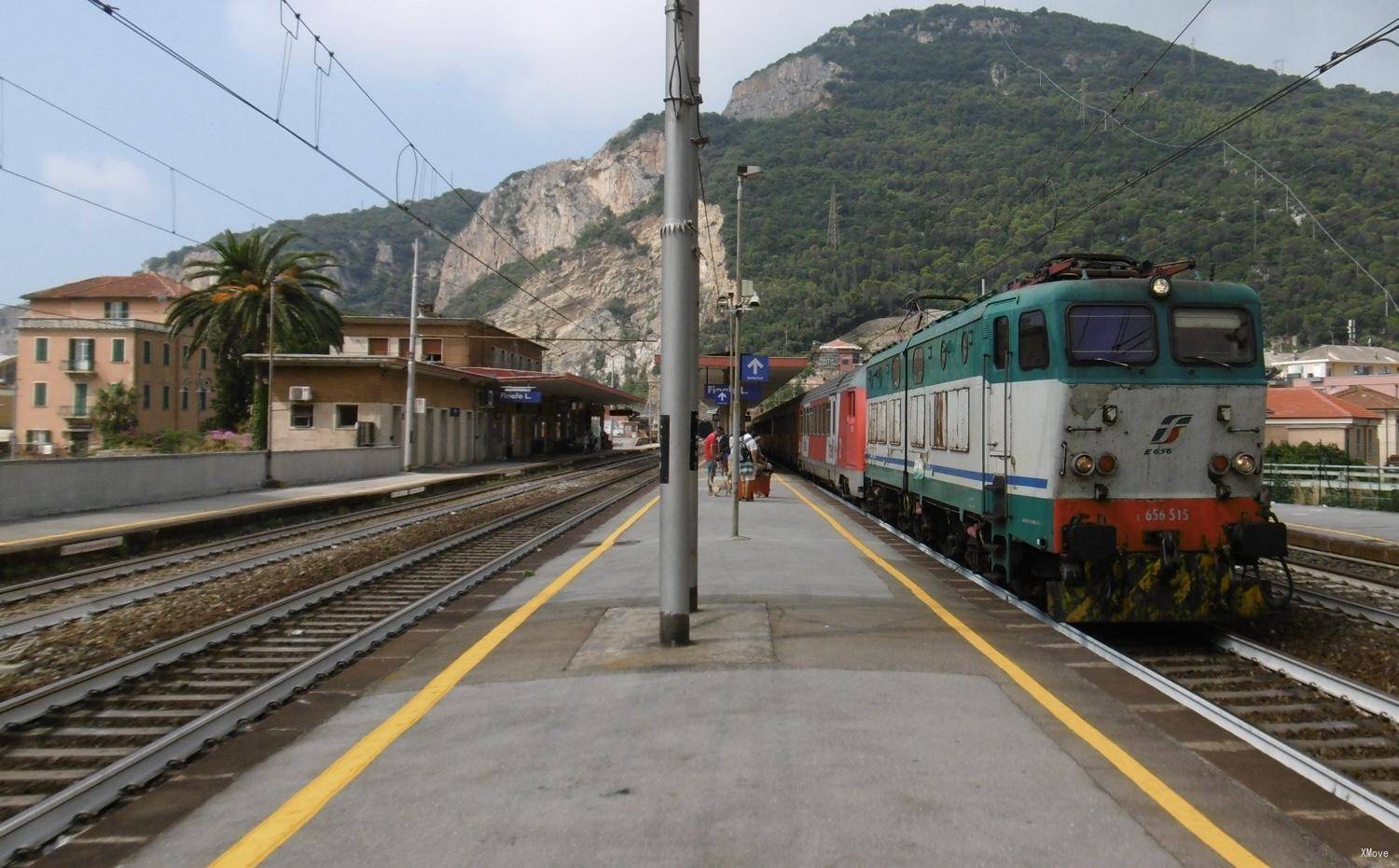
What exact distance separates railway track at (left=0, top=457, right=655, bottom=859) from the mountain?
5899 millimetres

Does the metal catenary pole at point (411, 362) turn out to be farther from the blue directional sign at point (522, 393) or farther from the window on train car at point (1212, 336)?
the window on train car at point (1212, 336)

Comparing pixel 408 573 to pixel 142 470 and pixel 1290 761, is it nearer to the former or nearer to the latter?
pixel 1290 761

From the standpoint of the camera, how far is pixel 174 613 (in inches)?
396

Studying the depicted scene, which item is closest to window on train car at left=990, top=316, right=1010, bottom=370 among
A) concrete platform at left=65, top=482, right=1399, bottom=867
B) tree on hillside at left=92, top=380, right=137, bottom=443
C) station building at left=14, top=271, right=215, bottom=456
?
concrete platform at left=65, top=482, right=1399, bottom=867

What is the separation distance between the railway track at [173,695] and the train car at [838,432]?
1010 centimetres

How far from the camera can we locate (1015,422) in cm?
859

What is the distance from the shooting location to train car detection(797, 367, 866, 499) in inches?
779

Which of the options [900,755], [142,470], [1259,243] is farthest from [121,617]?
[1259,243]

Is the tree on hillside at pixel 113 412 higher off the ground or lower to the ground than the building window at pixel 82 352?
lower

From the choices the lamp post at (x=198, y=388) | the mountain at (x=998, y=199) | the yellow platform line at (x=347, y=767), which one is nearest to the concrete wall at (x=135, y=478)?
the mountain at (x=998, y=199)

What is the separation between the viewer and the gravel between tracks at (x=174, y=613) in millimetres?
7801

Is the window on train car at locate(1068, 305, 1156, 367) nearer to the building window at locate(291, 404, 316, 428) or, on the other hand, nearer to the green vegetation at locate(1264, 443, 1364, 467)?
the green vegetation at locate(1264, 443, 1364, 467)

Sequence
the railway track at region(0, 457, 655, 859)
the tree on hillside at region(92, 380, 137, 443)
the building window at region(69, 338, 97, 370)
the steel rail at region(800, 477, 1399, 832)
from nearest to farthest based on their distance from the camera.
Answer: the steel rail at region(800, 477, 1399, 832) < the railway track at region(0, 457, 655, 859) < the tree on hillside at region(92, 380, 137, 443) < the building window at region(69, 338, 97, 370)

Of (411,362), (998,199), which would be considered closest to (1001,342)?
(411,362)
